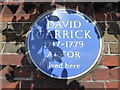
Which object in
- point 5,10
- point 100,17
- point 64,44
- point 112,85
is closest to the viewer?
point 112,85

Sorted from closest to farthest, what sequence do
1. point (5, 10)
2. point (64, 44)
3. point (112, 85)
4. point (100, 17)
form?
point (112, 85)
point (64, 44)
point (100, 17)
point (5, 10)

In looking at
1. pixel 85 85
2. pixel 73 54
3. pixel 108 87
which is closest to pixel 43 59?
pixel 73 54

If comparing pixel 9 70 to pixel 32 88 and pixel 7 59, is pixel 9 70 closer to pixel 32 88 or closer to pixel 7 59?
pixel 7 59

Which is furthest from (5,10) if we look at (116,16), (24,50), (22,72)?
(116,16)

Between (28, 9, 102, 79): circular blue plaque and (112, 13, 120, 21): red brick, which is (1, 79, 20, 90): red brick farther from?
(112, 13, 120, 21): red brick

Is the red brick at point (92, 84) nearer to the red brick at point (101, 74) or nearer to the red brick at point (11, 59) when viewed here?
the red brick at point (101, 74)

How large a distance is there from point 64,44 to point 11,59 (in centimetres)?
46

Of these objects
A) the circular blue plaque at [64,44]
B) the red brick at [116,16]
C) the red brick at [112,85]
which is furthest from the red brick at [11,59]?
the red brick at [116,16]

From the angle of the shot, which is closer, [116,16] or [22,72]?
[22,72]

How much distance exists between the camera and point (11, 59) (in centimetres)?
251

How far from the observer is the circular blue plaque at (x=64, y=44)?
2.41 metres

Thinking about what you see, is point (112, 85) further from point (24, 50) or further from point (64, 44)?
point (24, 50)

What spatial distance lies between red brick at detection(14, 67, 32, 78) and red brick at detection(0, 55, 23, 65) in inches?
2.4

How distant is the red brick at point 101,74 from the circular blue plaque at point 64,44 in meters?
0.07
